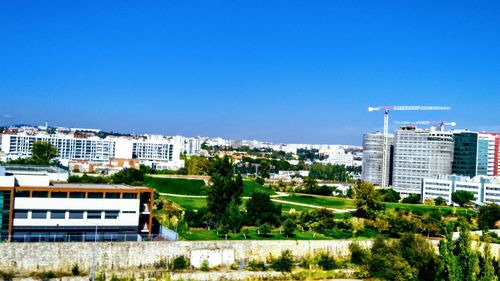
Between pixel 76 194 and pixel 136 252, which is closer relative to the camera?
pixel 136 252

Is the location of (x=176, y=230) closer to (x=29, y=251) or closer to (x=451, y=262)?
(x=29, y=251)

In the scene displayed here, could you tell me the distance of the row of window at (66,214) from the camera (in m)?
20.8

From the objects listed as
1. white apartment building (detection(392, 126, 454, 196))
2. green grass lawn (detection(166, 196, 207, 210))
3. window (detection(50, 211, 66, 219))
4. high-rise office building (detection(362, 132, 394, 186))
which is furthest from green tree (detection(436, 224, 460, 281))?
high-rise office building (detection(362, 132, 394, 186))

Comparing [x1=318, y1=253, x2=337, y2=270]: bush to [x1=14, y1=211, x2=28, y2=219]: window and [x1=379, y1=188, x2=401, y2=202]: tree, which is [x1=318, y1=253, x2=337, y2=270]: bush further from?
[x1=379, y1=188, x2=401, y2=202]: tree

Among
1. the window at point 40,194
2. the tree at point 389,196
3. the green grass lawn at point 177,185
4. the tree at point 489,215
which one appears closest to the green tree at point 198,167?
the green grass lawn at point 177,185

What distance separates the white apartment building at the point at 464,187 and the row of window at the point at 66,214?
1313 inches

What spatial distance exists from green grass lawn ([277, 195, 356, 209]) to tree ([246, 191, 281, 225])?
1066 cm

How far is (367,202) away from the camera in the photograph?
33.1 meters

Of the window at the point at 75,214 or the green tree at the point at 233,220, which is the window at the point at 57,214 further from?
the green tree at the point at 233,220

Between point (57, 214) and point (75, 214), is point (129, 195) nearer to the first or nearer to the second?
point (75, 214)

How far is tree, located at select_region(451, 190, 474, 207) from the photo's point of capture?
43469 mm

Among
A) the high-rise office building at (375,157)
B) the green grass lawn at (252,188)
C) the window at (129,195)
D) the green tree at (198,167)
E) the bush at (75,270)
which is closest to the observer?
the bush at (75,270)

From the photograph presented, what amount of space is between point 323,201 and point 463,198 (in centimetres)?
1107

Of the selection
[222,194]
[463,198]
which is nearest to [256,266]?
[222,194]
